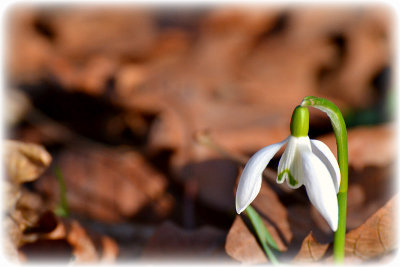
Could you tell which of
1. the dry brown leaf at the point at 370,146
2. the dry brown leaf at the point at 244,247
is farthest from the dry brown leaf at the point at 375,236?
the dry brown leaf at the point at 370,146

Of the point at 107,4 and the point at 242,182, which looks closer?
the point at 242,182

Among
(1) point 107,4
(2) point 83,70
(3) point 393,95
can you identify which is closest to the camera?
(3) point 393,95

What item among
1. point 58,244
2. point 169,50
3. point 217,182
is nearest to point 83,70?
point 169,50

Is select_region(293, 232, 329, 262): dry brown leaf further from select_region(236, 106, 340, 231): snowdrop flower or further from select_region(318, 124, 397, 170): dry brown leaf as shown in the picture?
select_region(318, 124, 397, 170): dry brown leaf

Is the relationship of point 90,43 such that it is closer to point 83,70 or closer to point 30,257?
point 83,70

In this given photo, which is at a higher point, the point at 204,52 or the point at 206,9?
the point at 206,9

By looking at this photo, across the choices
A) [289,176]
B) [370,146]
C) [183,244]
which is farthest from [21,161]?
[370,146]

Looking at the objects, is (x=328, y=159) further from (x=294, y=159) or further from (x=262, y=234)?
(x=262, y=234)
